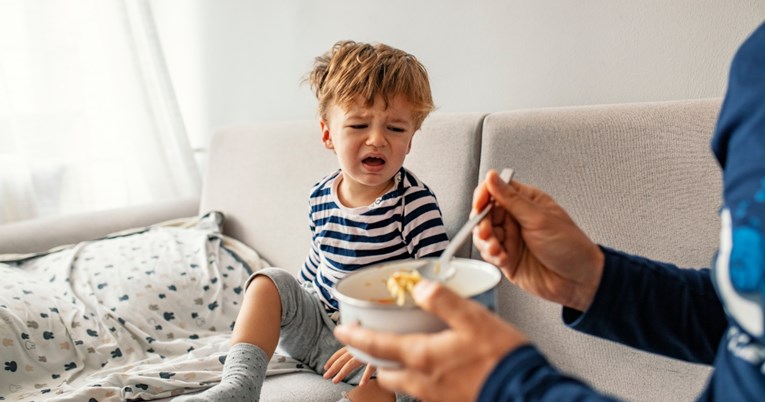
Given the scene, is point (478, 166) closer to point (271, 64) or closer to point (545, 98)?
point (545, 98)

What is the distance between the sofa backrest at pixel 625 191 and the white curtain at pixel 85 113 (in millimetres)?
1563

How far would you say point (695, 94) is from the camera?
Answer: 1358 mm

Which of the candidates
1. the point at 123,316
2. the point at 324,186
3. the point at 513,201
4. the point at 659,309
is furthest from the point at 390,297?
the point at 123,316

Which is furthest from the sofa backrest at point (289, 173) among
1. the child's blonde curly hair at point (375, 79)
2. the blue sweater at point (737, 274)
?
the blue sweater at point (737, 274)

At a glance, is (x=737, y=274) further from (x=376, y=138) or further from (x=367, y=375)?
(x=376, y=138)

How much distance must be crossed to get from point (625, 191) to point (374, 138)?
0.49 metres

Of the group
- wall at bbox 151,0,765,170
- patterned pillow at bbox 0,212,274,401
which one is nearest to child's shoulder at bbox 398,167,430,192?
wall at bbox 151,0,765,170

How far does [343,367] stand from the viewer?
50.2 inches

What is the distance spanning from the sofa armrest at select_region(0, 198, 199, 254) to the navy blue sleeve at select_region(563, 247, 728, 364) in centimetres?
161

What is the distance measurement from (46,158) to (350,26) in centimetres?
118

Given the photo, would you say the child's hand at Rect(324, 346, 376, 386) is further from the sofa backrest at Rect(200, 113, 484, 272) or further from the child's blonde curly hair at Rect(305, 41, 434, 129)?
the child's blonde curly hair at Rect(305, 41, 434, 129)

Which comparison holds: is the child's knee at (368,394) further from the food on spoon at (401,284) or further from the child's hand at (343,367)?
the food on spoon at (401,284)

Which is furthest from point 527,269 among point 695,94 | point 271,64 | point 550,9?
point 271,64

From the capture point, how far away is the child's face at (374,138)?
141 cm
